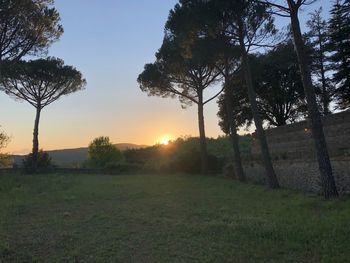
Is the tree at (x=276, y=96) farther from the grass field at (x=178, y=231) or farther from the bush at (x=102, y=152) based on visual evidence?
the grass field at (x=178, y=231)

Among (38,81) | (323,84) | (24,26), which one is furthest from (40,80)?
(323,84)

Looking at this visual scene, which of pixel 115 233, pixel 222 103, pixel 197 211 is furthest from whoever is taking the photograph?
pixel 222 103

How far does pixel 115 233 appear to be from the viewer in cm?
684

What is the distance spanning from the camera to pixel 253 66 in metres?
24.0

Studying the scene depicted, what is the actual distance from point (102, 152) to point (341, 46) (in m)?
24.4

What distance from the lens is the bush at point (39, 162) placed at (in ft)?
92.2

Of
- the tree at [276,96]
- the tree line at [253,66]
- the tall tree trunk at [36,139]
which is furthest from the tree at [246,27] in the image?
the tall tree trunk at [36,139]

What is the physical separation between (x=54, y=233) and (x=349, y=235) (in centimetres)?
477

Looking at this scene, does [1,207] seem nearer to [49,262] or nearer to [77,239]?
[77,239]

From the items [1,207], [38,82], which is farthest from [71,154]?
[1,207]

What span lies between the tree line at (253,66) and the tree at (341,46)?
5 cm

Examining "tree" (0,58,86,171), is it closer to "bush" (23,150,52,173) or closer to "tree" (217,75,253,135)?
"bush" (23,150,52,173)

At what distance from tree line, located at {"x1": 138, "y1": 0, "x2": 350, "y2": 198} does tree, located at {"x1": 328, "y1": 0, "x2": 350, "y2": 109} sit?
2.1 inches

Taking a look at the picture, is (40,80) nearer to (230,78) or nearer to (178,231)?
(230,78)
